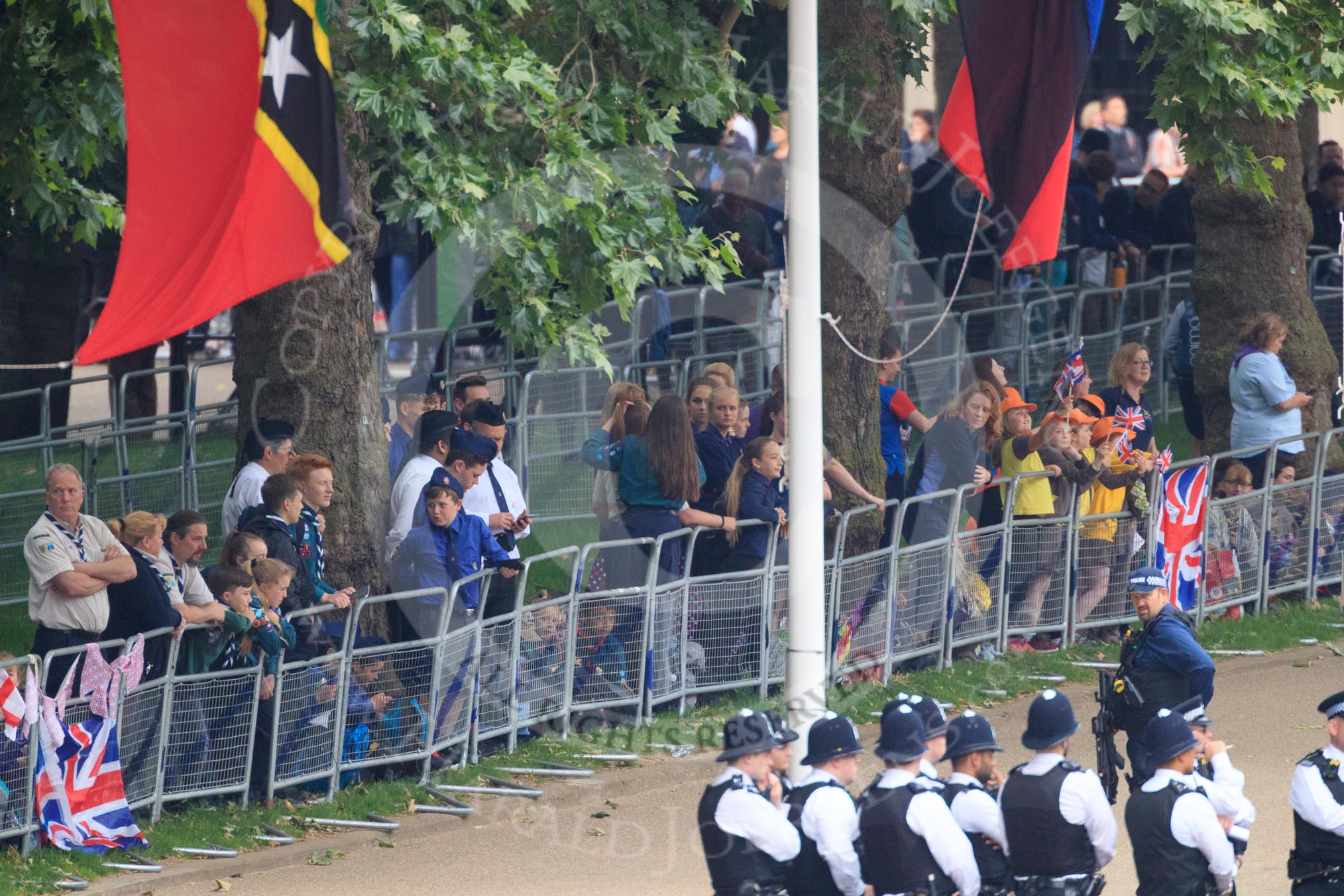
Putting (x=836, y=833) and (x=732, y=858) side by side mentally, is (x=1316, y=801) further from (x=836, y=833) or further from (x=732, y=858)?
(x=732, y=858)

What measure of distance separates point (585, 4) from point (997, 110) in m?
2.60

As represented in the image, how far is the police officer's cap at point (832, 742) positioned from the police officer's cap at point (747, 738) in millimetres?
183

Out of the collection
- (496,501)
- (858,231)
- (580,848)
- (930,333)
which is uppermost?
(858,231)

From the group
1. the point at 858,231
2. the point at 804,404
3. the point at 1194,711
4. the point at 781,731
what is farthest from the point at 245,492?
the point at 1194,711

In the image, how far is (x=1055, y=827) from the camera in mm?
8836

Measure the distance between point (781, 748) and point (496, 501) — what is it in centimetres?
445

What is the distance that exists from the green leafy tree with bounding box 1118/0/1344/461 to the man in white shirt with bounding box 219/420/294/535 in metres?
6.07

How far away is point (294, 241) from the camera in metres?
8.91

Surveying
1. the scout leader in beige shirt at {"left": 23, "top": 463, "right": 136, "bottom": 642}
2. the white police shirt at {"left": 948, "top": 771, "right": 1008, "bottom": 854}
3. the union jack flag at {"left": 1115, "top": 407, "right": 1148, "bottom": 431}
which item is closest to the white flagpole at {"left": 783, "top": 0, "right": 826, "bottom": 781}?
the white police shirt at {"left": 948, "top": 771, "right": 1008, "bottom": 854}

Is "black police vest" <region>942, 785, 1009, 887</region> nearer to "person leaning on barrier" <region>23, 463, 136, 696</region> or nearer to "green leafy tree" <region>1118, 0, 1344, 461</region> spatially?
"person leaning on barrier" <region>23, 463, 136, 696</region>

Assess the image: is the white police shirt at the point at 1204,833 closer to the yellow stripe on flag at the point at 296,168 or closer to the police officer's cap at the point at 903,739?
the police officer's cap at the point at 903,739

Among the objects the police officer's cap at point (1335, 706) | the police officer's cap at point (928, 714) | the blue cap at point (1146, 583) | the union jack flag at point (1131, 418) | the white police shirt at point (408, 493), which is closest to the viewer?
the police officer's cap at point (928, 714)

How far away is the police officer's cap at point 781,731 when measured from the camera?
348 inches

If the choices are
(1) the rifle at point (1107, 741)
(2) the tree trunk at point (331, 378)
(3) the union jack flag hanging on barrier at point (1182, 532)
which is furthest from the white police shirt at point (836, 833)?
(3) the union jack flag hanging on barrier at point (1182, 532)
